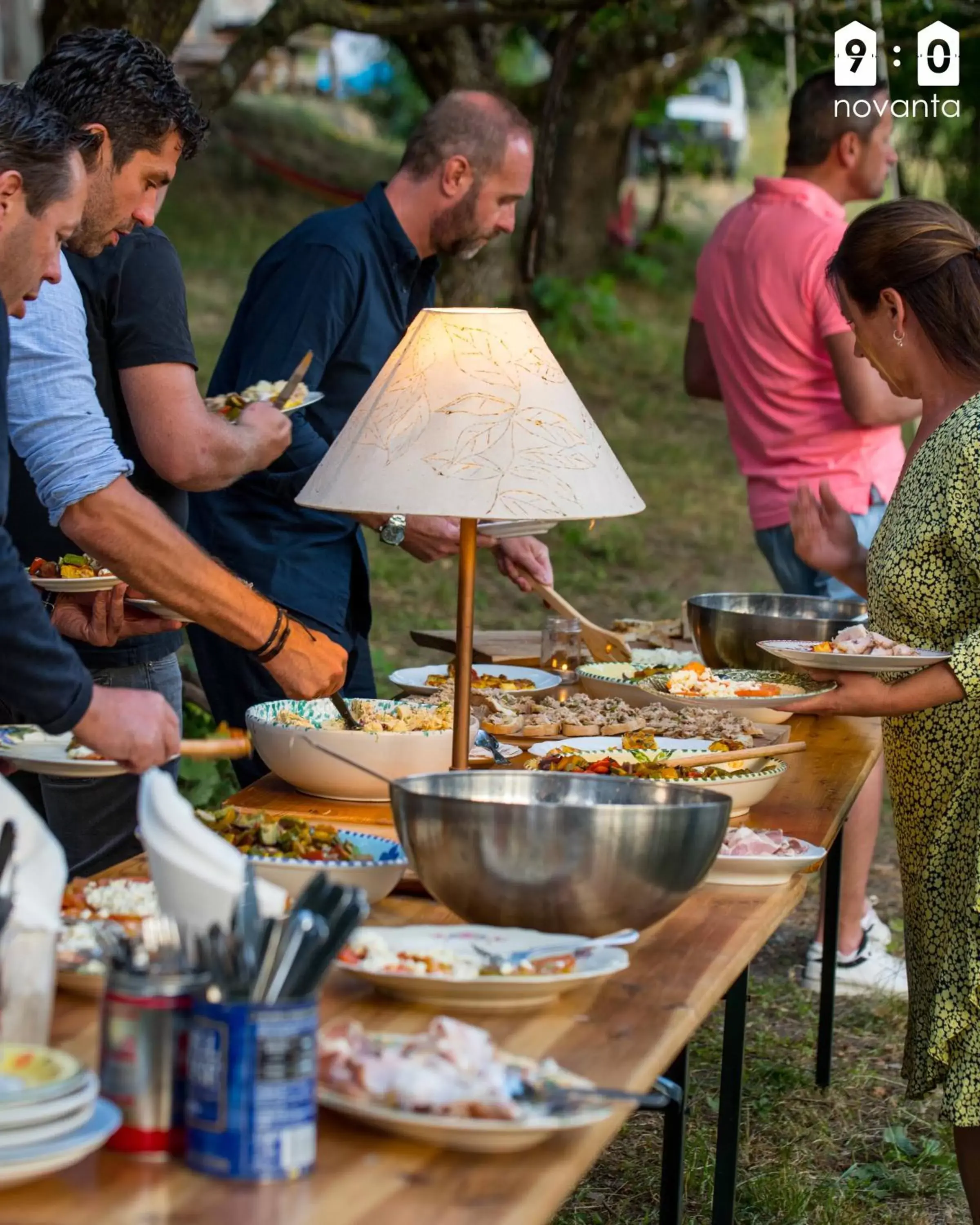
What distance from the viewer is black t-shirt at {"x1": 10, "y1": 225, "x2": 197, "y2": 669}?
9.45ft

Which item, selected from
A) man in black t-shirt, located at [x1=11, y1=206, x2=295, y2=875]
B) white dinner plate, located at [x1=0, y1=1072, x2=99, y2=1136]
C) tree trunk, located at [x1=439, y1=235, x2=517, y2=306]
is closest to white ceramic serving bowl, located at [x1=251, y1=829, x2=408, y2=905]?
white dinner plate, located at [x1=0, y1=1072, x2=99, y2=1136]

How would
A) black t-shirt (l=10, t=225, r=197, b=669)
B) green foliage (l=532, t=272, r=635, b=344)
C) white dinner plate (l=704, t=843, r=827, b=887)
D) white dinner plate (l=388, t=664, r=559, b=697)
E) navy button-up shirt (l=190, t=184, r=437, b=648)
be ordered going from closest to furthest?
white dinner plate (l=704, t=843, r=827, b=887) < black t-shirt (l=10, t=225, r=197, b=669) < white dinner plate (l=388, t=664, r=559, b=697) < navy button-up shirt (l=190, t=184, r=437, b=648) < green foliage (l=532, t=272, r=635, b=344)

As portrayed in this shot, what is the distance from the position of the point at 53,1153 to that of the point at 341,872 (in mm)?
695

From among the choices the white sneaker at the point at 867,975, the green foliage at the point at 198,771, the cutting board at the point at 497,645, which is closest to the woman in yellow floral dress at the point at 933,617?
the cutting board at the point at 497,645

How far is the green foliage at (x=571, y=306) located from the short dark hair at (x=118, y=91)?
8883 millimetres

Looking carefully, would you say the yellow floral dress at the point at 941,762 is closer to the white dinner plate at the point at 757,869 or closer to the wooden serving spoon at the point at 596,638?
the white dinner plate at the point at 757,869

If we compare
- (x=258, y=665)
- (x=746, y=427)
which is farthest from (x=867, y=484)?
(x=258, y=665)

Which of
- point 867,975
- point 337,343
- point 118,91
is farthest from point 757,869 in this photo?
point 867,975

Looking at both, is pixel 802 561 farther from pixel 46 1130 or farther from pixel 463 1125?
pixel 46 1130

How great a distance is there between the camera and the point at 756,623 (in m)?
3.47

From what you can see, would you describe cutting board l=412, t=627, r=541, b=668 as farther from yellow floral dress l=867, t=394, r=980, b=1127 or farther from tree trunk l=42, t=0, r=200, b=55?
tree trunk l=42, t=0, r=200, b=55

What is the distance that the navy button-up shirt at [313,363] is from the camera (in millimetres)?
3654

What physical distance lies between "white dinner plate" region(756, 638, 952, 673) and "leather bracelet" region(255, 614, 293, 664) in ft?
2.76

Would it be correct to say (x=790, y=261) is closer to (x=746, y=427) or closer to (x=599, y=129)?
(x=746, y=427)
